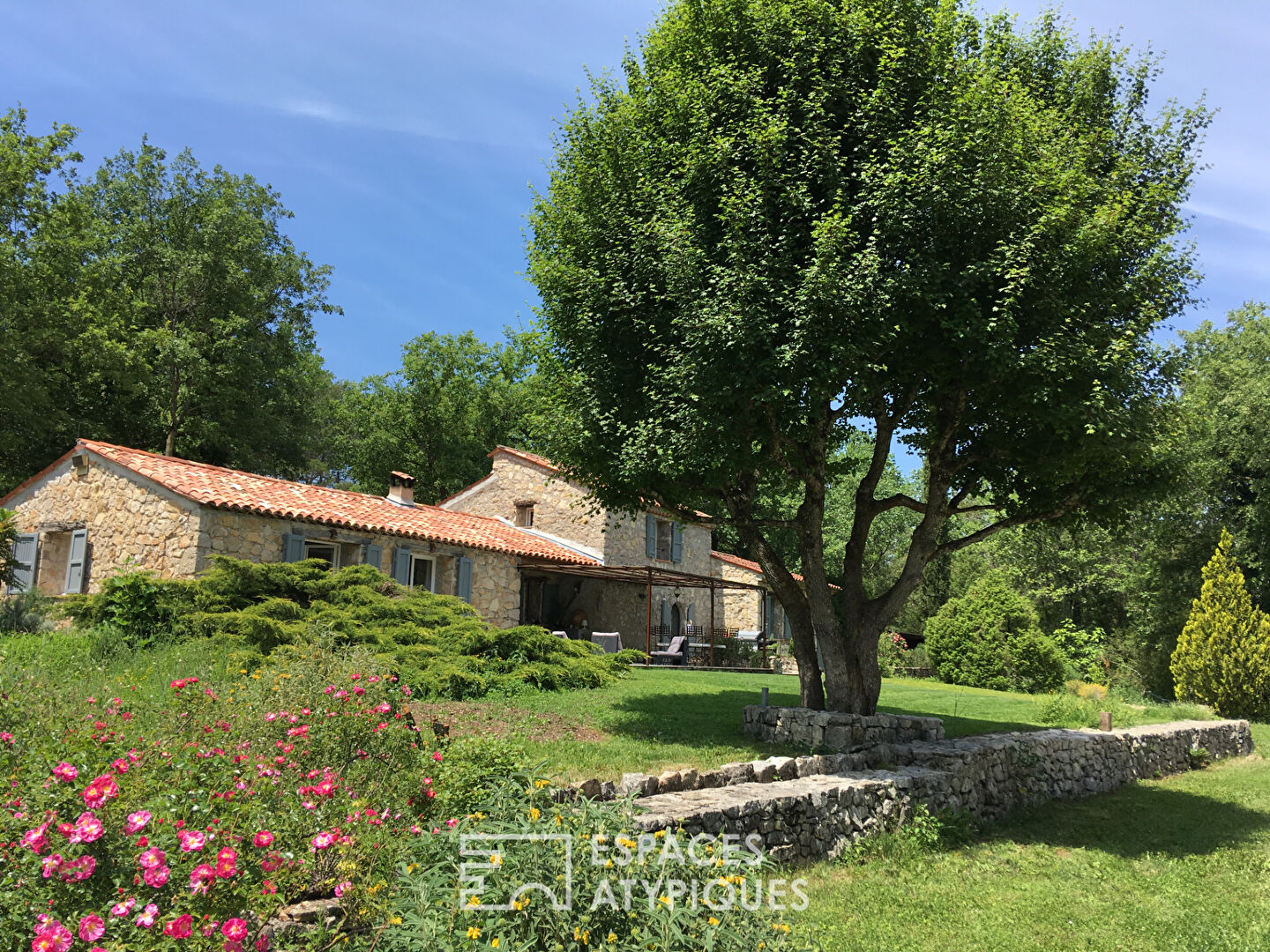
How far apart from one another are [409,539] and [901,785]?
12961 mm

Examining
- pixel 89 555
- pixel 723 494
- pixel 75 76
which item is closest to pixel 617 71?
pixel 723 494

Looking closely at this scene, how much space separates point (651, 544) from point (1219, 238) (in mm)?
17116

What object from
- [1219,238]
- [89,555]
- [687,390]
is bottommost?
[89,555]

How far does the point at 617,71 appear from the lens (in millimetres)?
11398

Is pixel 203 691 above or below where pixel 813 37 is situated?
below

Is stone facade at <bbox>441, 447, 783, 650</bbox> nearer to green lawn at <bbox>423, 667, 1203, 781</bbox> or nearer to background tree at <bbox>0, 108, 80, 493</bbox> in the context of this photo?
green lawn at <bbox>423, 667, 1203, 781</bbox>

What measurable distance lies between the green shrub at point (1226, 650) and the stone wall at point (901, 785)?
27.9ft

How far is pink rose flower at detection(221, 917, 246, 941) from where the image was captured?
2609 millimetres

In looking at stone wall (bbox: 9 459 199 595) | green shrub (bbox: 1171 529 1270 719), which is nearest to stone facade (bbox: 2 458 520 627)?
stone wall (bbox: 9 459 199 595)

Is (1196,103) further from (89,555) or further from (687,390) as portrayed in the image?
(89,555)

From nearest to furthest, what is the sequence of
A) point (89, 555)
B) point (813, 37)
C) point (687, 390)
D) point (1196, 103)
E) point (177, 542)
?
point (687, 390)
point (813, 37)
point (1196, 103)
point (177, 542)
point (89, 555)

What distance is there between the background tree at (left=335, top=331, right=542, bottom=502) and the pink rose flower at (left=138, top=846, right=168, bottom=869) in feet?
100

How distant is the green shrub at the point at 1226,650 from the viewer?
66.4 ft
